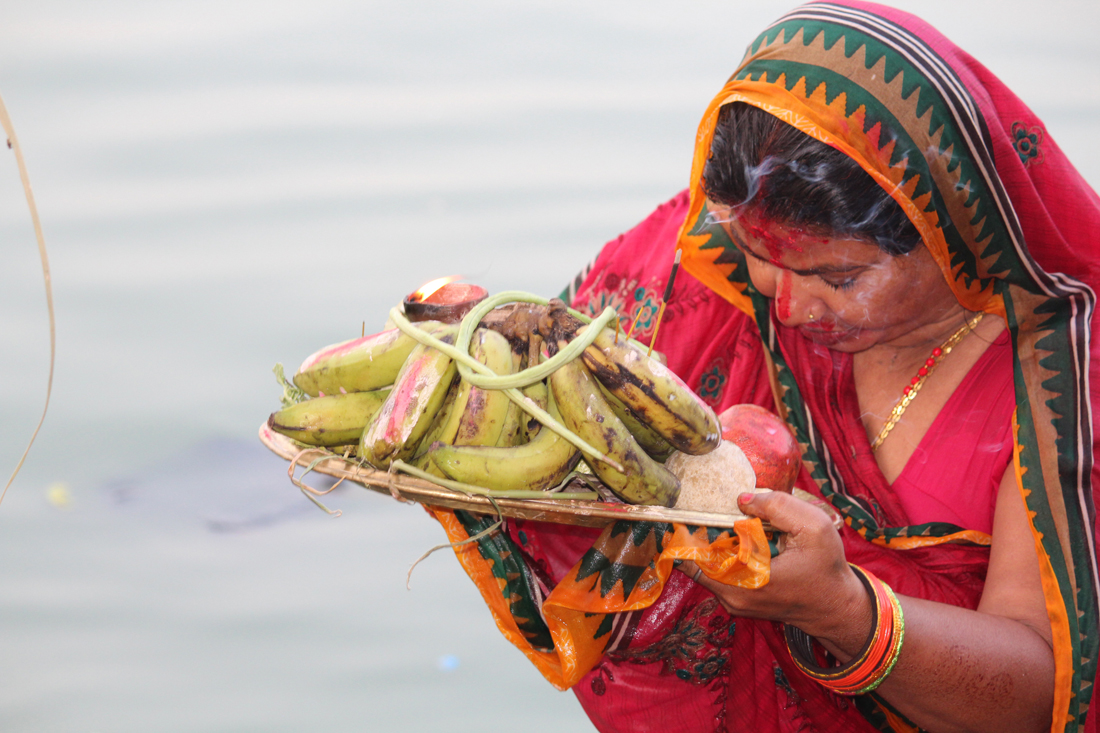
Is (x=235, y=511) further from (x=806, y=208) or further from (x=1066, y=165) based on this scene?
(x=1066, y=165)

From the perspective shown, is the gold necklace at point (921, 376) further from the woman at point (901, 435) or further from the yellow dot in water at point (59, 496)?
the yellow dot in water at point (59, 496)

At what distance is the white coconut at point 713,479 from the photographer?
A: 0.97 m

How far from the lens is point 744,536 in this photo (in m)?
0.91

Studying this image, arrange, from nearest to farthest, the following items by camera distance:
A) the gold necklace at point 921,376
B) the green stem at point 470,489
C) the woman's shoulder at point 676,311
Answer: the green stem at point 470,489 → the gold necklace at point 921,376 → the woman's shoulder at point 676,311

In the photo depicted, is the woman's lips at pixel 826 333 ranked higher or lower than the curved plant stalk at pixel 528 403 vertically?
higher

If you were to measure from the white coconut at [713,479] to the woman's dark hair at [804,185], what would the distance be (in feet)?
1.02

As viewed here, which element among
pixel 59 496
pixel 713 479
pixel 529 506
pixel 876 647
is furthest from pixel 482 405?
pixel 59 496

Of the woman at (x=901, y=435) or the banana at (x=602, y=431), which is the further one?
the woman at (x=901, y=435)

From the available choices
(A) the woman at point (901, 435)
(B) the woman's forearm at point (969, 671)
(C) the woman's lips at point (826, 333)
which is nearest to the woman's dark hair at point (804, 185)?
(A) the woman at point (901, 435)

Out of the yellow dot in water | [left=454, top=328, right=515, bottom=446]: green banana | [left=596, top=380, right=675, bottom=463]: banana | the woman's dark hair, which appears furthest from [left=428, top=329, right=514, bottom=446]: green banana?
the yellow dot in water

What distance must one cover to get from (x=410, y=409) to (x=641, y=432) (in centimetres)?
26

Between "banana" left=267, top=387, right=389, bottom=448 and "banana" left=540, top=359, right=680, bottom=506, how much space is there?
0.78ft

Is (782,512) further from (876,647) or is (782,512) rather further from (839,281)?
(839,281)

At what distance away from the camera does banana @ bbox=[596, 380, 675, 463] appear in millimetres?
941
